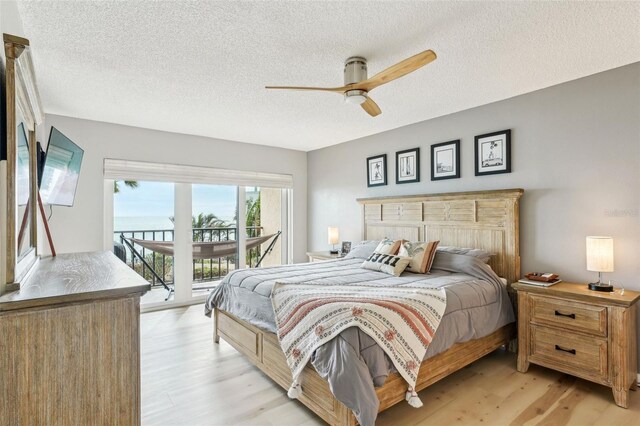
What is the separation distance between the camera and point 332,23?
2.00 metres

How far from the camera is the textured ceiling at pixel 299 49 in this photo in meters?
1.90

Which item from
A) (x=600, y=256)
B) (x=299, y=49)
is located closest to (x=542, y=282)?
(x=600, y=256)

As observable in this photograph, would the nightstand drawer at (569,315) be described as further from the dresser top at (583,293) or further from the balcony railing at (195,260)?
the balcony railing at (195,260)

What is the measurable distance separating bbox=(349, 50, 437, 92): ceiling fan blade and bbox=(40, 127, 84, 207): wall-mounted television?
1.97m

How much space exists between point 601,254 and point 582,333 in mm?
593

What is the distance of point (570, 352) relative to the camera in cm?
250

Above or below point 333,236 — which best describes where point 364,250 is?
below

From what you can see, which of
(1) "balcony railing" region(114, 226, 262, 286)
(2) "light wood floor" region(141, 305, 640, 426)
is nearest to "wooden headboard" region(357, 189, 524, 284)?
(2) "light wood floor" region(141, 305, 640, 426)

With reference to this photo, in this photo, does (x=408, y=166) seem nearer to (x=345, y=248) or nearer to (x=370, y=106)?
(x=345, y=248)

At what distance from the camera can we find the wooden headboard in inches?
126

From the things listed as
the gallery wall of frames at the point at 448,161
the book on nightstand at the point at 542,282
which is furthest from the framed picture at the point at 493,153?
the book on nightstand at the point at 542,282

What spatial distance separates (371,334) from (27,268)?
5.49ft

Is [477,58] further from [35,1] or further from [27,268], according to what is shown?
[27,268]

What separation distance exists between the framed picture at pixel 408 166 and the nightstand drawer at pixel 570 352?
2094 millimetres
